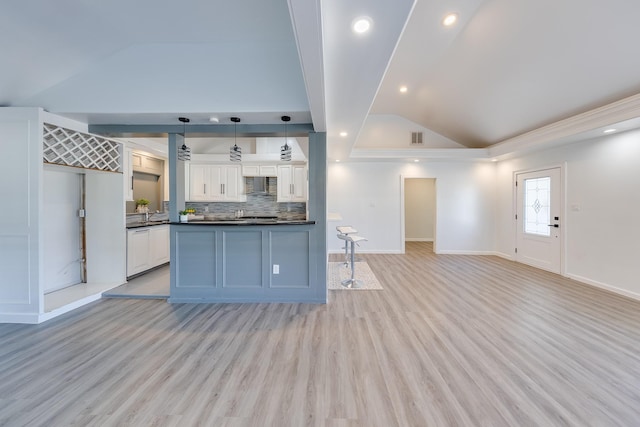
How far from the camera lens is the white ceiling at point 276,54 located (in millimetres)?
2170

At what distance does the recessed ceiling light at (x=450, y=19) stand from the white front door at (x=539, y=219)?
3428 mm

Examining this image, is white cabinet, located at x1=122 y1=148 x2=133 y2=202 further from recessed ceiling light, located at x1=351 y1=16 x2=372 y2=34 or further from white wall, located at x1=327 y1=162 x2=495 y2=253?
white wall, located at x1=327 y1=162 x2=495 y2=253

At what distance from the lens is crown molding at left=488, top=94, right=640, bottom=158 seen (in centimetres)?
321

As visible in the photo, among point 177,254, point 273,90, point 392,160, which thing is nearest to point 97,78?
point 273,90

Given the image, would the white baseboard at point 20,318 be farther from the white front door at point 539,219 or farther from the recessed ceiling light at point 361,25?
the white front door at point 539,219

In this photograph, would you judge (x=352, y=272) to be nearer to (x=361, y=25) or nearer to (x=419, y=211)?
(x=361, y=25)

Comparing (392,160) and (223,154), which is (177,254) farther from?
(392,160)

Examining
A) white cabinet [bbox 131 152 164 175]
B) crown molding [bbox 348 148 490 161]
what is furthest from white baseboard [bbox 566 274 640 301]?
white cabinet [bbox 131 152 164 175]

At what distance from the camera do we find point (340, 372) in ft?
6.58

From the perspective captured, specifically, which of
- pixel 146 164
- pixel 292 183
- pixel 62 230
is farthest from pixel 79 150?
pixel 292 183

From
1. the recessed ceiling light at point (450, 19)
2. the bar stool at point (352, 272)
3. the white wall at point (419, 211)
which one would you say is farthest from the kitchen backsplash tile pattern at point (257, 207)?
Result: the recessed ceiling light at point (450, 19)

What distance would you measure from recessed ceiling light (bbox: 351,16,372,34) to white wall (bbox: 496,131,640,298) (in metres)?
4.52

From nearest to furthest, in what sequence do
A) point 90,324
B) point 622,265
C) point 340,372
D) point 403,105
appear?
point 340,372, point 90,324, point 622,265, point 403,105

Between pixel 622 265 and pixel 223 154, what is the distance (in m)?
7.43
